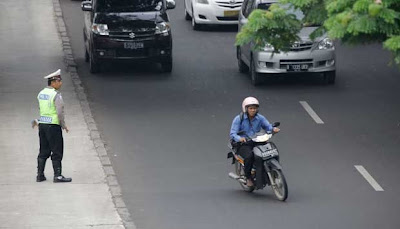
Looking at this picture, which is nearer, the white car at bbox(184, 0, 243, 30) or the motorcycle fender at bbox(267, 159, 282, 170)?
the motorcycle fender at bbox(267, 159, 282, 170)

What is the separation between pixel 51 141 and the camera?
19500 millimetres

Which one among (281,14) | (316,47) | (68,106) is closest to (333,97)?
(316,47)

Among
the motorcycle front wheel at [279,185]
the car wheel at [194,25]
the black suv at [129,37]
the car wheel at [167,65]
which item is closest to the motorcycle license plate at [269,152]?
the motorcycle front wheel at [279,185]

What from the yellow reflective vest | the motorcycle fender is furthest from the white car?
the motorcycle fender

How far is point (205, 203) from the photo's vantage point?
18625 millimetres

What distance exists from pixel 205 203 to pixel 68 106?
8041mm

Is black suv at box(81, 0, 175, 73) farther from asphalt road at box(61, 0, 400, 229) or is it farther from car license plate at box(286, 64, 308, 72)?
car license plate at box(286, 64, 308, 72)

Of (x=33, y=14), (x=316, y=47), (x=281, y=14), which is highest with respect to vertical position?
(x=281, y=14)

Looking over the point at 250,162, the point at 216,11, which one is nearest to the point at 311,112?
the point at 250,162

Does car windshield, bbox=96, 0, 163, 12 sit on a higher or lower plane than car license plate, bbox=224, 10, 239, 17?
higher

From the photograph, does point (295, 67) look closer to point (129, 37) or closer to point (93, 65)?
point (129, 37)

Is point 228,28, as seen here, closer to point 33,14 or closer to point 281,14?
point 33,14

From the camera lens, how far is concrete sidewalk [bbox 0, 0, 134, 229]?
1773 cm

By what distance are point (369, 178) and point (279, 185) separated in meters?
2.16
